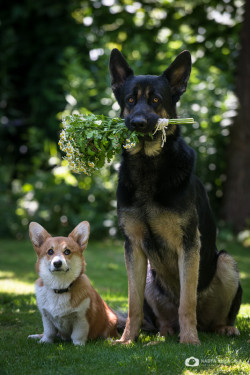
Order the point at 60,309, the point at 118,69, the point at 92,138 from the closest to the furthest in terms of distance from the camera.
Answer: the point at 60,309
the point at 92,138
the point at 118,69

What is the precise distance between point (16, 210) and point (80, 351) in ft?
26.4

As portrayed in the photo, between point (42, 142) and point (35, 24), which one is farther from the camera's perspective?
point (35, 24)

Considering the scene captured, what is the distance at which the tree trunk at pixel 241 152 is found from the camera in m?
11.2

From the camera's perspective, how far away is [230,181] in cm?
1159

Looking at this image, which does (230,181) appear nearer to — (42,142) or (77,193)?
(77,193)

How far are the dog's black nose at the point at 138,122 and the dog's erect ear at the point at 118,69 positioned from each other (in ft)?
2.70

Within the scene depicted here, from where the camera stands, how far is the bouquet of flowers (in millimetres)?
4184

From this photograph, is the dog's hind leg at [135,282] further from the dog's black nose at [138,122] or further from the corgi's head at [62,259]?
the dog's black nose at [138,122]

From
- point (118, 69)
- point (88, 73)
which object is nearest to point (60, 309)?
point (118, 69)

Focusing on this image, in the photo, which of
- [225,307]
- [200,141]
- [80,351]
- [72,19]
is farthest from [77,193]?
[80,351]

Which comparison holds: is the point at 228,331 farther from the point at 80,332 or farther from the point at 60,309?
the point at 60,309

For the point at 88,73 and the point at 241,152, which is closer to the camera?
the point at 241,152

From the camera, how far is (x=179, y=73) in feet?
15.1

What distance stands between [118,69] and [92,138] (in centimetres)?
89
